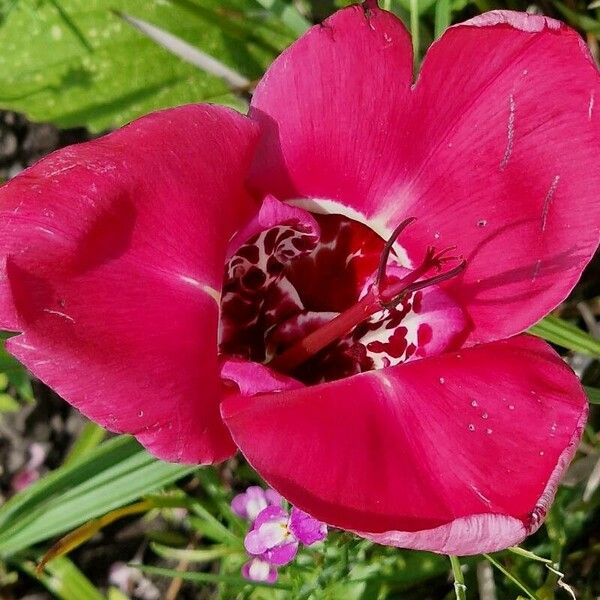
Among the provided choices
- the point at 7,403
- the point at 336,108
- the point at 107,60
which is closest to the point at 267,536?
the point at 336,108

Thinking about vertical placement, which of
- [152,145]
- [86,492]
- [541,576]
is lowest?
[541,576]

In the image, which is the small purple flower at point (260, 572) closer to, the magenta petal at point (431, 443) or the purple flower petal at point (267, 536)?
the purple flower petal at point (267, 536)

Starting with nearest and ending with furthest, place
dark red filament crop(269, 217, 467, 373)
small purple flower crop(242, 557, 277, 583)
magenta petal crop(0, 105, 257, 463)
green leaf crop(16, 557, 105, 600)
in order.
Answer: magenta petal crop(0, 105, 257, 463)
dark red filament crop(269, 217, 467, 373)
small purple flower crop(242, 557, 277, 583)
green leaf crop(16, 557, 105, 600)

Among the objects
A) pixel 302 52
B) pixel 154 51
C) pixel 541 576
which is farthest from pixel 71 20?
pixel 541 576

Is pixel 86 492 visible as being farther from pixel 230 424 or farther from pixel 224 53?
pixel 224 53

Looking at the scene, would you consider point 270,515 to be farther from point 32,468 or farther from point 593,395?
point 32,468

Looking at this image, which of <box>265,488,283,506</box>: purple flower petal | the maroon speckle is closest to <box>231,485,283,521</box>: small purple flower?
<box>265,488,283,506</box>: purple flower petal

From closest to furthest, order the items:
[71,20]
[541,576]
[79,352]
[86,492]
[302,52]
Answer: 1. [79,352]
2. [302,52]
3. [86,492]
4. [541,576]
5. [71,20]

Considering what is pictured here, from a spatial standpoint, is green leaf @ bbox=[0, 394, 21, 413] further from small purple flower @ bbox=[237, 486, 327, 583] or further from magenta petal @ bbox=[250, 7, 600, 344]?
magenta petal @ bbox=[250, 7, 600, 344]
